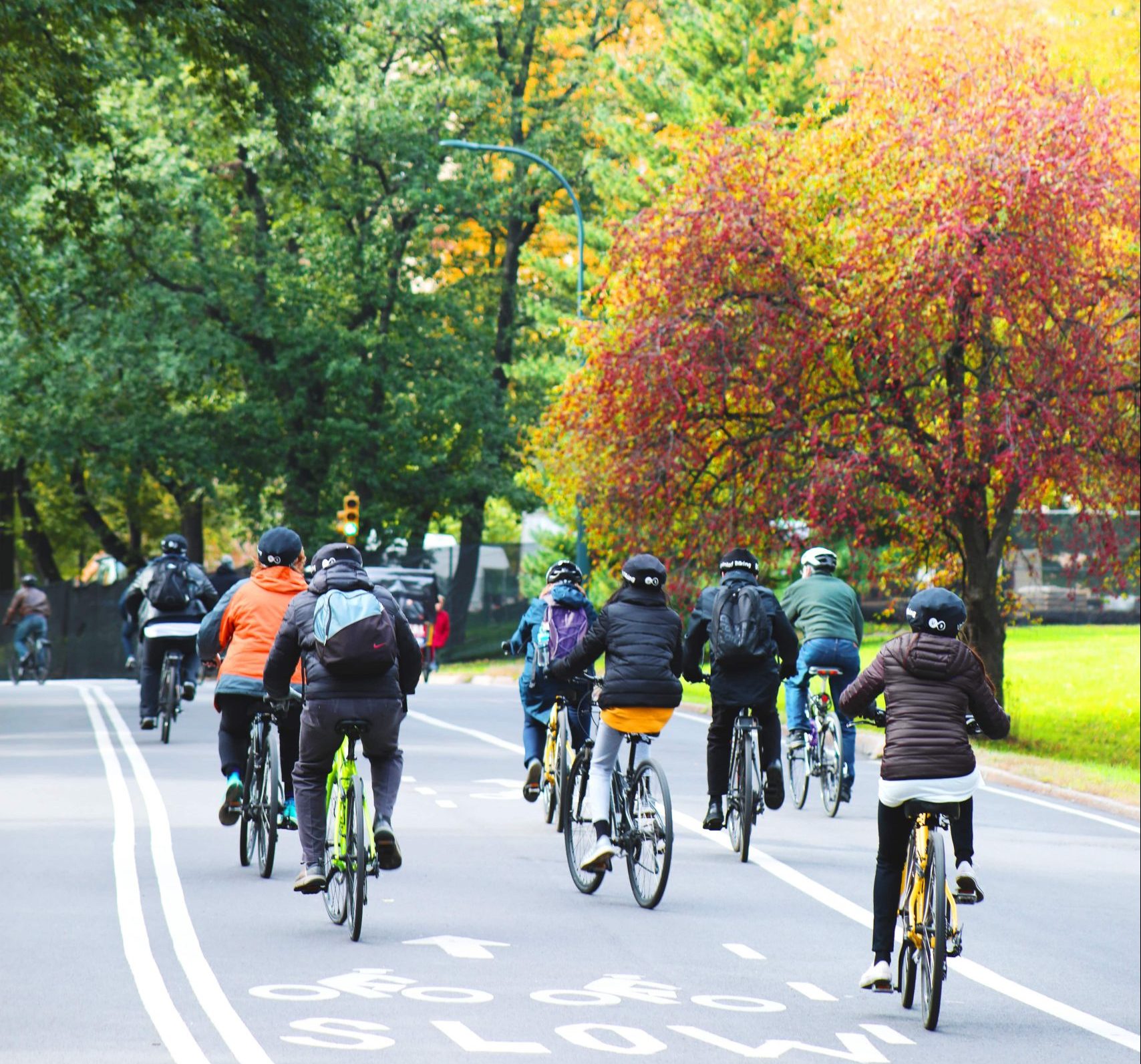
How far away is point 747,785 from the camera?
33.2 feet

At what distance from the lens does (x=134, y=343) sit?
136ft

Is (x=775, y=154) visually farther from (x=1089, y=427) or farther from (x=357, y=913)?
(x=357, y=913)

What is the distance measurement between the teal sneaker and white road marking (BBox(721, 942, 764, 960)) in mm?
3172

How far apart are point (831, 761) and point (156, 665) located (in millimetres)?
9733

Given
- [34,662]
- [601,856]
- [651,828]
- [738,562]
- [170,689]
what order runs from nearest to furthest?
[738,562]
[651,828]
[601,856]
[170,689]
[34,662]

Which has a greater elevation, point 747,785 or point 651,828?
point 747,785

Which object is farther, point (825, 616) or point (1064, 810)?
point (1064, 810)

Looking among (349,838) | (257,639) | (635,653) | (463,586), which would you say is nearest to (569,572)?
(635,653)

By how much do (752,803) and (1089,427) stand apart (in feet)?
34.5

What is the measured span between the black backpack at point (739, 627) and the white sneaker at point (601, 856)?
21.8ft

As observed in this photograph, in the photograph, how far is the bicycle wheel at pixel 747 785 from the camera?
9414 mm

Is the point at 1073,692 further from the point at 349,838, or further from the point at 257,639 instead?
the point at 257,639

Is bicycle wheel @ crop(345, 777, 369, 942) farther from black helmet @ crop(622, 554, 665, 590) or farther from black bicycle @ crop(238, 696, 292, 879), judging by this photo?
black helmet @ crop(622, 554, 665, 590)

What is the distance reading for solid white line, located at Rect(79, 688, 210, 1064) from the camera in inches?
321
